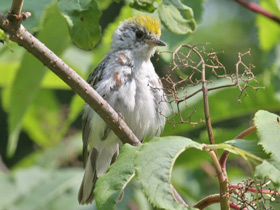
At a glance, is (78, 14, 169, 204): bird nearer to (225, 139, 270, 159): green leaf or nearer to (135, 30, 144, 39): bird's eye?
(135, 30, 144, 39): bird's eye

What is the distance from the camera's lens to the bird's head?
405cm

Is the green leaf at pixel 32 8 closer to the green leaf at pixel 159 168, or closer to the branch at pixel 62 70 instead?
the branch at pixel 62 70

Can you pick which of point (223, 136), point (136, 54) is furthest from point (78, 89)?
point (136, 54)

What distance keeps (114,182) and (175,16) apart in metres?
0.71

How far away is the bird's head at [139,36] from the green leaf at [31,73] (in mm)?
1110

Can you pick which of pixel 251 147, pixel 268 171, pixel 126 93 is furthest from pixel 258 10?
pixel 268 171

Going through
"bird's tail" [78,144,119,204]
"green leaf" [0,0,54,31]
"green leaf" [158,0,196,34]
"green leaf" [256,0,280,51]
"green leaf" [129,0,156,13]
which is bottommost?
"bird's tail" [78,144,119,204]

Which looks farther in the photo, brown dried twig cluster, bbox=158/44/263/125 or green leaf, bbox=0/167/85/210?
green leaf, bbox=0/167/85/210

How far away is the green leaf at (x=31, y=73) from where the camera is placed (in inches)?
114

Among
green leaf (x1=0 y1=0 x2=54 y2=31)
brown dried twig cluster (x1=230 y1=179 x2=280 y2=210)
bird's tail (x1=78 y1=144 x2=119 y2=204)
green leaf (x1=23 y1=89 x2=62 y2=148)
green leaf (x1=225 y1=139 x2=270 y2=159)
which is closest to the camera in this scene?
green leaf (x1=225 y1=139 x2=270 y2=159)

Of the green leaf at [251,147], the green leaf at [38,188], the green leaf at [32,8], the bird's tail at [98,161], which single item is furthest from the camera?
Answer: the bird's tail at [98,161]

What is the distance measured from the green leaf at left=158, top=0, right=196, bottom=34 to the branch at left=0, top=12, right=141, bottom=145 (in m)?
0.38

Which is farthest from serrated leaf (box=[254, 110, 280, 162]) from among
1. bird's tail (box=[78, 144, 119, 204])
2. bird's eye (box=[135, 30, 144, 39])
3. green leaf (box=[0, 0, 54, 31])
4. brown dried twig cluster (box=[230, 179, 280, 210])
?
bird's tail (box=[78, 144, 119, 204])

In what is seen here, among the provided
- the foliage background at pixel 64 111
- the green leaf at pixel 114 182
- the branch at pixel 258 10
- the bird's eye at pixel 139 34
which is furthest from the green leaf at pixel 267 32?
the green leaf at pixel 114 182
